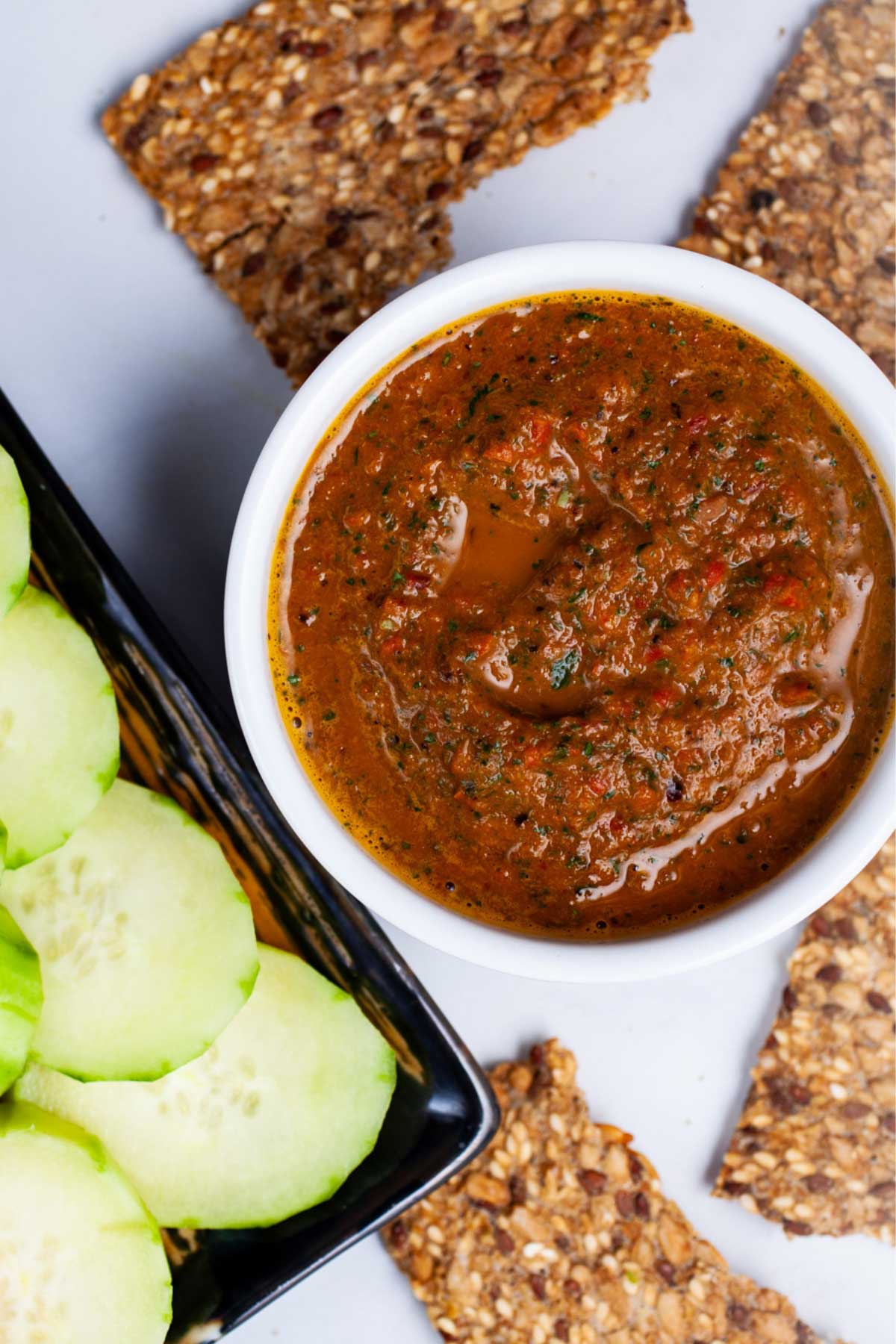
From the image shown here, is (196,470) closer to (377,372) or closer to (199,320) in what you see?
(199,320)

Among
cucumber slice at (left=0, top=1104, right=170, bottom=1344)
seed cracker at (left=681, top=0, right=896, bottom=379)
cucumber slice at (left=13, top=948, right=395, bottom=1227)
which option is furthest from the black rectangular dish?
seed cracker at (left=681, top=0, right=896, bottom=379)

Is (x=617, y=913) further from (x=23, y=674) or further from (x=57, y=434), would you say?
(x=57, y=434)

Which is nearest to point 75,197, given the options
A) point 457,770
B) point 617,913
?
Result: point 457,770

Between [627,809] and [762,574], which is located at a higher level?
[762,574]

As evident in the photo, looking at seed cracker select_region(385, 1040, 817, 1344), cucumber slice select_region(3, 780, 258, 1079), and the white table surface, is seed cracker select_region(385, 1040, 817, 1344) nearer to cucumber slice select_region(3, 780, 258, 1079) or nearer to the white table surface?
the white table surface

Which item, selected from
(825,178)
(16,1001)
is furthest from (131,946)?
(825,178)

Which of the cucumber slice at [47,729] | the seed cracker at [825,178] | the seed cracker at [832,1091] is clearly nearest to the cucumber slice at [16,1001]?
the cucumber slice at [47,729]

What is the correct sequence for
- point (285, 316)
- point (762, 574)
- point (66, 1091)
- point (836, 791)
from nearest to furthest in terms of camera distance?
point (762, 574) < point (836, 791) < point (66, 1091) < point (285, 316)
